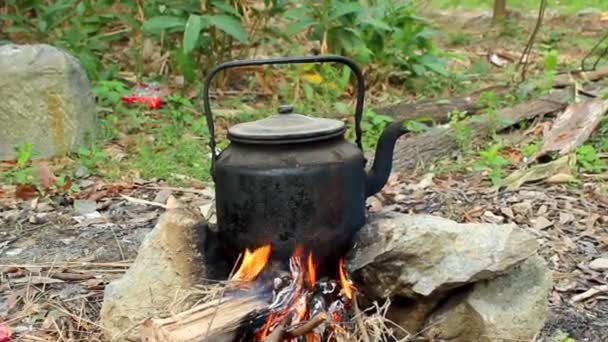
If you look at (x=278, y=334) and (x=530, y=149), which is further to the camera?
(x=530, y=149)

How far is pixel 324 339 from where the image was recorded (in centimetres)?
259

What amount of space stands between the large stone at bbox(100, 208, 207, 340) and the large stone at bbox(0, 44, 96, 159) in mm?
2526

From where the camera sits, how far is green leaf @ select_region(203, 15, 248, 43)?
5.80m

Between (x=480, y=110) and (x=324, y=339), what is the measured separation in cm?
351

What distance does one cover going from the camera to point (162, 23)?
5.89 m

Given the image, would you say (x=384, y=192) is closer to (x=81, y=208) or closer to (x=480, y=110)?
(x=81, y=208)

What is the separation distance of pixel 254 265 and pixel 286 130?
41 centimetres

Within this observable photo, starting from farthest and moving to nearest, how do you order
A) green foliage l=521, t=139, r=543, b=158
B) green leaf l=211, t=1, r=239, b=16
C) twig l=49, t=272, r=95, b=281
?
green leaf l=211, t=1, r=239, b=16
green foliage l=521, t=139, r=543, b=158
twig l=49, t=272, r=95, b=281

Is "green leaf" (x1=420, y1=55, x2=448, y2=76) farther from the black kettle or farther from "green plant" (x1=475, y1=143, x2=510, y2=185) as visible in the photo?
the black kettle

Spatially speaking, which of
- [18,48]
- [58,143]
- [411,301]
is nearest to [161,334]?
[411,301]

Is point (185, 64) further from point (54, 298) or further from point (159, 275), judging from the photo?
point (159, 275)

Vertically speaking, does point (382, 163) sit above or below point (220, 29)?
above

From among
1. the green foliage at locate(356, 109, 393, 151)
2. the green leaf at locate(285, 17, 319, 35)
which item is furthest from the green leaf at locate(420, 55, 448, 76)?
the green foliage at locate(356, 109, 393, 151)

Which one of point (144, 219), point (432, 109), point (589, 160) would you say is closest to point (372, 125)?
point (432, 109)
